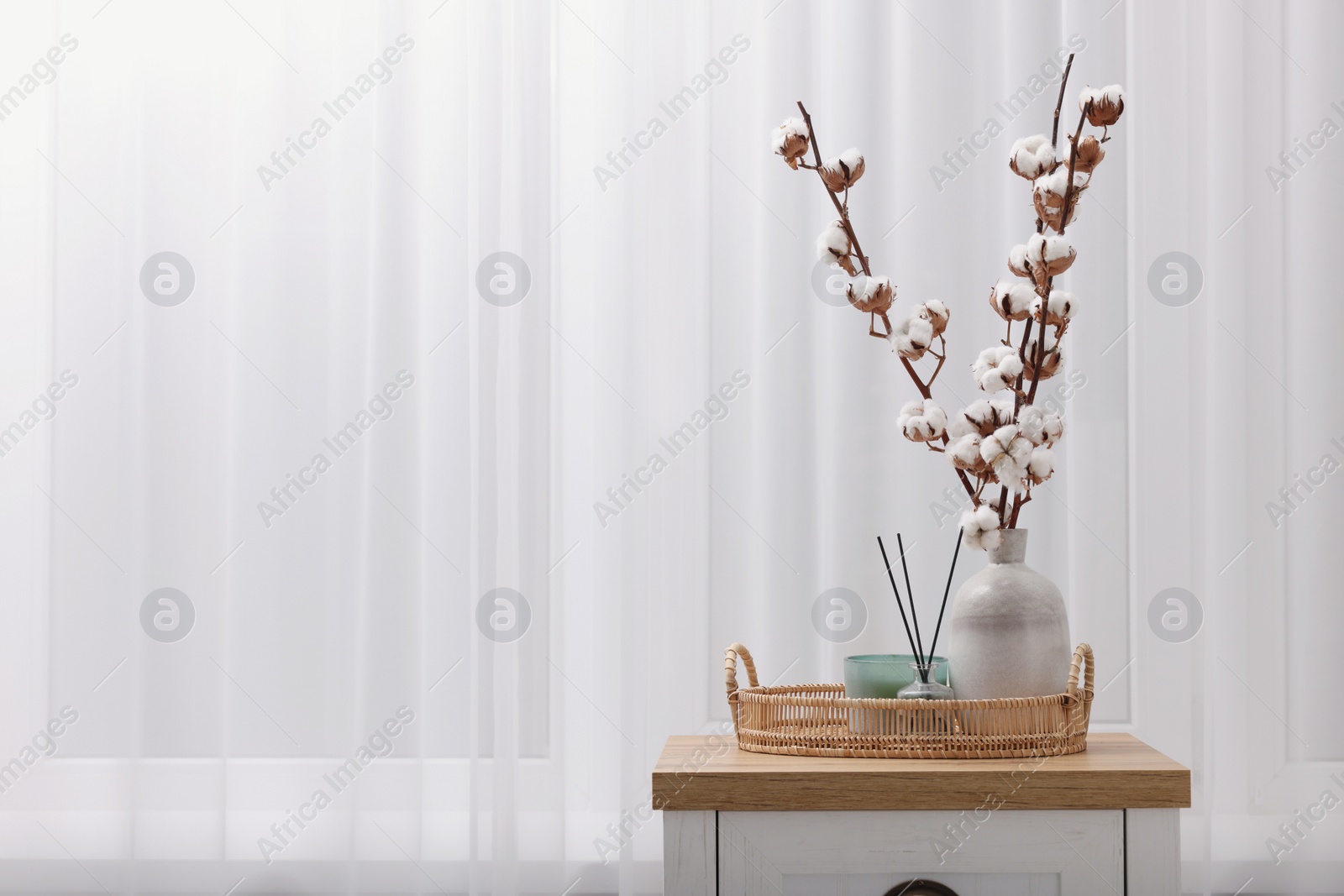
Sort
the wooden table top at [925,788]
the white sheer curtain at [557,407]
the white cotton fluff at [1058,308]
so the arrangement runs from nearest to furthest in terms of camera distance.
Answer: the wooden table top at [925,788] < the white cotton fluff at [1058,308] < the white sheer curtain at [557,407]

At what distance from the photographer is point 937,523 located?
1.27 metres

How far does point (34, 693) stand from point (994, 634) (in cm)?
120

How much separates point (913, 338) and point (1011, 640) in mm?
285

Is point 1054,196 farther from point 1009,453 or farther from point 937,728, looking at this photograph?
point 937,728

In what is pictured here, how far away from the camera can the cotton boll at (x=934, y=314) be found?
97cm

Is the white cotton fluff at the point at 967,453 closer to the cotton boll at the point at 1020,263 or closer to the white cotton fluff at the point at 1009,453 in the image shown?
the white cotton fluff at the point at 1009,453

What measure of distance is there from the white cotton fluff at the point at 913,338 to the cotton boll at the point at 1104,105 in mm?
227

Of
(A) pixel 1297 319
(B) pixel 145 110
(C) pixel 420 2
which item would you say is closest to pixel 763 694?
(A) pixel 1297 319

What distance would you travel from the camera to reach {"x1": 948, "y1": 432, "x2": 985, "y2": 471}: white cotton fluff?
91 cm

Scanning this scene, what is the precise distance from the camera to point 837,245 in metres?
0.98

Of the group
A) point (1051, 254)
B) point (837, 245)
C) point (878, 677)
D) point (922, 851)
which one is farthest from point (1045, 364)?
point (922, 851)

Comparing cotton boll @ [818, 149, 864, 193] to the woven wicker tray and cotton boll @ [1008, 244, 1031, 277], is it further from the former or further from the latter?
the woven wicker tray

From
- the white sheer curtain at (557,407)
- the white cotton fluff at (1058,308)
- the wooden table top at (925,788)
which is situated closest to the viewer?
the wooden table top at (925,788)

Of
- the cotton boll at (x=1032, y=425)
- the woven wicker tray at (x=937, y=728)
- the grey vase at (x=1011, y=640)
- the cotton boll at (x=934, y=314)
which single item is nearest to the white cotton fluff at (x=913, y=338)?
the cotton boll at (x=934, y=314)
